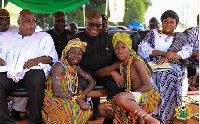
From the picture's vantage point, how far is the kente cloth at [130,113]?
4059mm

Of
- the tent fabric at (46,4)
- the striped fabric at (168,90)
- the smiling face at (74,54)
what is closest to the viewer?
the smiling face at (74,54)

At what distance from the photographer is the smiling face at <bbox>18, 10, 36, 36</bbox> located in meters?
4.57

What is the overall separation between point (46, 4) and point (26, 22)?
2170 mm

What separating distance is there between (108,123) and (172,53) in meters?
1.39

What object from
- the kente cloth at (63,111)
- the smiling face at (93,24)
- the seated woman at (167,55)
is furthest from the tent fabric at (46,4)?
the kente cloth at (63,111)

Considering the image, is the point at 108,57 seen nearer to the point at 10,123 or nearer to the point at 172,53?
the point at 172,53

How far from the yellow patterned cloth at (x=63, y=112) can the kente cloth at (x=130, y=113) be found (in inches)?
13.2

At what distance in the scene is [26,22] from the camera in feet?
15.0

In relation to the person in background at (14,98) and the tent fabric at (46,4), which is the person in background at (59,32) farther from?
the person in background at (14,98)

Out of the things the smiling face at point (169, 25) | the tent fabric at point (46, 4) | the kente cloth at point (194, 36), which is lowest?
the kente cloth at point (194, 36)

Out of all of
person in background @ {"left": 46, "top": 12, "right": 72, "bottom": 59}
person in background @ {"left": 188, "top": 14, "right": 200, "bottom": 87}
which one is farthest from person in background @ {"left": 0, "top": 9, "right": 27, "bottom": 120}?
person in background @ {"left": 188, "top": 14, "right": 200, "bottom": 87}

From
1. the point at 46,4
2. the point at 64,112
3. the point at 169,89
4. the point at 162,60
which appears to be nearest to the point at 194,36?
the point at 162,60

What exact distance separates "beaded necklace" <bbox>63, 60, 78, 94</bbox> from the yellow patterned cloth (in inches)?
2.9

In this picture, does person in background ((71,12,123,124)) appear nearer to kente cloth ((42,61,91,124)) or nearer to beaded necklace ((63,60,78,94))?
beaded necklace ((63,60,78,94))
